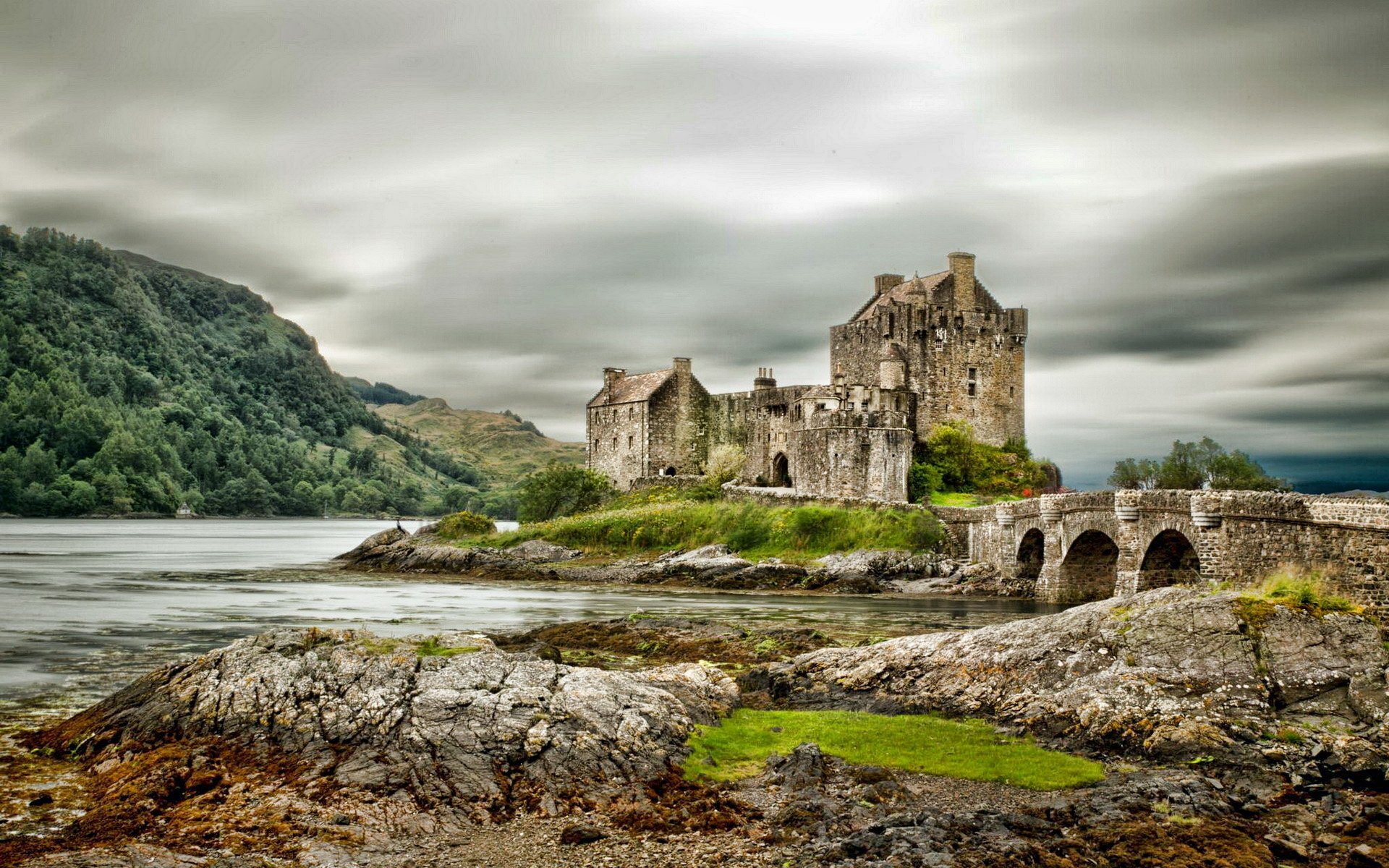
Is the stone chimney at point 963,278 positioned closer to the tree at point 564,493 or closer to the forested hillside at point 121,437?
the tree at point 564,493

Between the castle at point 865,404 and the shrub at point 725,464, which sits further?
the shrub at point 725,464

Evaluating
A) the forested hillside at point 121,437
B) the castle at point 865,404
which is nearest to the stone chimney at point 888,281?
the castle at point 865,404

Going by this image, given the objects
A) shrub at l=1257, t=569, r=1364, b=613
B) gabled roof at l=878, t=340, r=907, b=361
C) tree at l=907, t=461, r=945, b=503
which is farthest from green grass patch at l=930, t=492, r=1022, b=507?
shrub at l=1257, t=569, r=1364, b=613

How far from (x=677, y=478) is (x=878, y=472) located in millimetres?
14568

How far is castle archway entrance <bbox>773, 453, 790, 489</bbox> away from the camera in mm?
60656

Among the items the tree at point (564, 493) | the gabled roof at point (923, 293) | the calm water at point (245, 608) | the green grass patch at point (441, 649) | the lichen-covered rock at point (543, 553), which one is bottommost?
the calm water at point (245, 608)

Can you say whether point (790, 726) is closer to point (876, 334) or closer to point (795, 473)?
point (795, 473)

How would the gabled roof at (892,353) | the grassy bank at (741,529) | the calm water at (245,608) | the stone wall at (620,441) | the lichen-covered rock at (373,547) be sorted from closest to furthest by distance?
1. the calm water at (245,608)
2. the grassy bank at (741,529)
3. the gabled roof at (892,353)
4. the lichen-covered rock at (373,547)
5. the stone wall at (620,441)

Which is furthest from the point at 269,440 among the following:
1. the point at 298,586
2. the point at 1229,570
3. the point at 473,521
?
the point at 1229,570

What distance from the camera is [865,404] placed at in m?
53.9

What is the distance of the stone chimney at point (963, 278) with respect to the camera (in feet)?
188

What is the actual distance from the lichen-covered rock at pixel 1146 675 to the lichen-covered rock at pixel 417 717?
3.76 m

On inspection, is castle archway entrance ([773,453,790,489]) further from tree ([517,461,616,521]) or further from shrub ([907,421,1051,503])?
tree ([517,461,616,521])

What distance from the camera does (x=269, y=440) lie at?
616 ft
